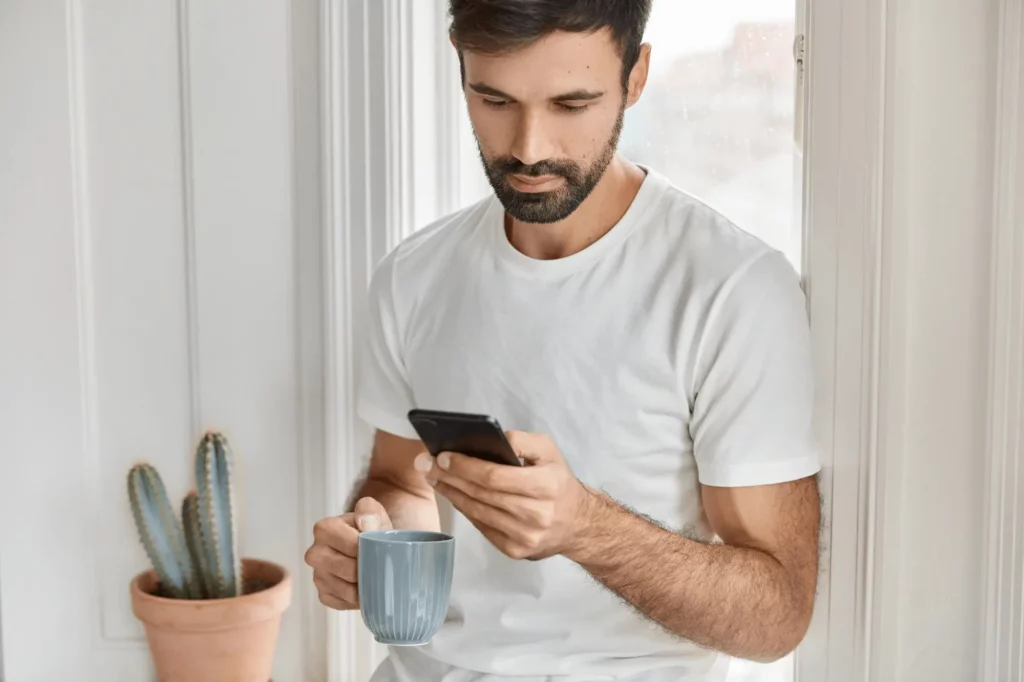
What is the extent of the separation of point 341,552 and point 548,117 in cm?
55

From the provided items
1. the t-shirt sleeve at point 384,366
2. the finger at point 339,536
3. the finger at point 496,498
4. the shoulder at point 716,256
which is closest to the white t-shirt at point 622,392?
the shoulder at point 716,256

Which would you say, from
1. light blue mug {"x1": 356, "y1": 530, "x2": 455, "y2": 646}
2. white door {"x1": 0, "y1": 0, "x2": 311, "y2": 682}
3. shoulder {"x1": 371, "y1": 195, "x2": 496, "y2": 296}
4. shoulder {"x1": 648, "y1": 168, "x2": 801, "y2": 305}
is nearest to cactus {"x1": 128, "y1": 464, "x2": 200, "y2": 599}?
white door {"x1": 0, "y1": 0, "x2": 311, "y2": 682}

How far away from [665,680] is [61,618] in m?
1.04

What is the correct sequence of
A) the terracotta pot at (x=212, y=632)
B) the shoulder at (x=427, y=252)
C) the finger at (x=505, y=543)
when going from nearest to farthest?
the finger at (x=505, y=543), the shoulder at (x=427, y=252), the terracotta pot at (x=212, y=632)

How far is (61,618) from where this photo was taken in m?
1.82

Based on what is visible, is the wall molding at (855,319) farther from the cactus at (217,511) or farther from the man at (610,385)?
the cactus at (217,511)

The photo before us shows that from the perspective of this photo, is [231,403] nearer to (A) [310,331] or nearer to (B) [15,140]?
(A) [310,331]

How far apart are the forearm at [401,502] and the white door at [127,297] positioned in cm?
22

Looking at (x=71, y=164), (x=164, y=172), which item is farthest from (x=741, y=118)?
(x=71, y=164)

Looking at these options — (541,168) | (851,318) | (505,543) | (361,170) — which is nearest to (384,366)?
(361,170)

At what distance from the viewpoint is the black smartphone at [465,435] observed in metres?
0.99

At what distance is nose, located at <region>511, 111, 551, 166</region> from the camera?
1.27m

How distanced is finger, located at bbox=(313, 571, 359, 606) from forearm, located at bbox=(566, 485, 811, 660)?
286 millimetres

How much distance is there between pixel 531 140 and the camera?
1274mm
